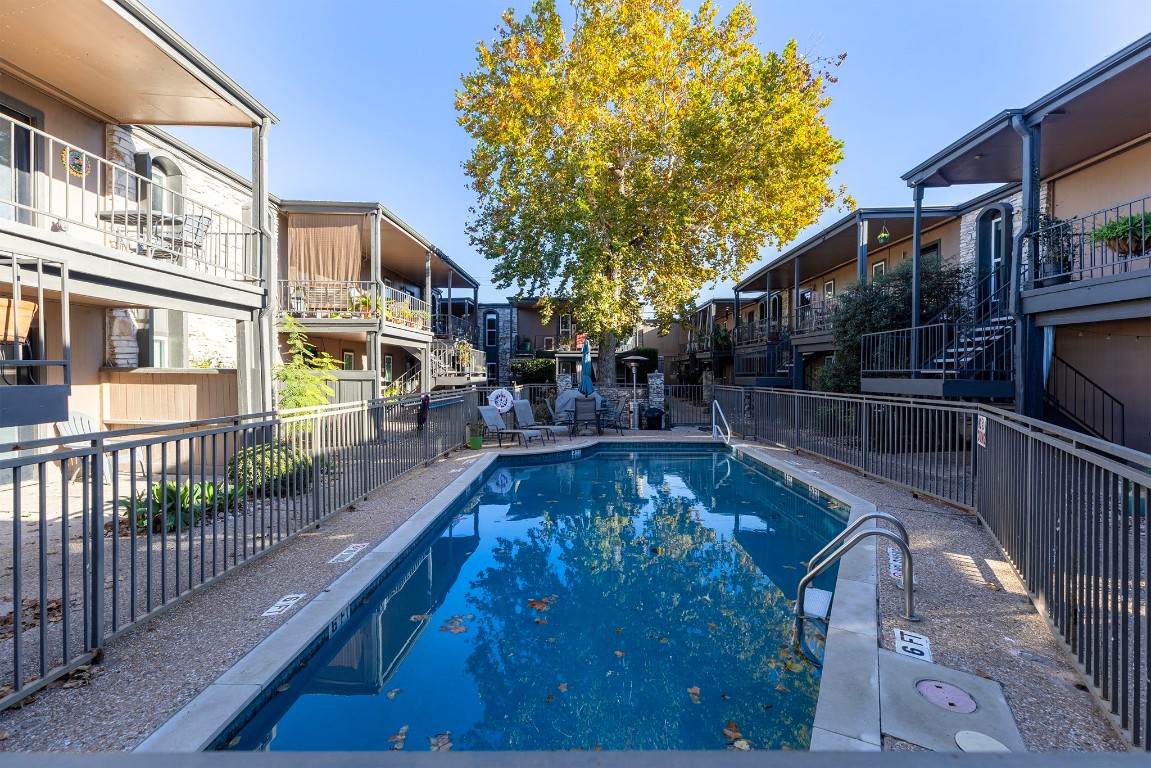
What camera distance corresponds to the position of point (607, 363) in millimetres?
19625

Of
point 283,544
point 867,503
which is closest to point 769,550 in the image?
point 867,503

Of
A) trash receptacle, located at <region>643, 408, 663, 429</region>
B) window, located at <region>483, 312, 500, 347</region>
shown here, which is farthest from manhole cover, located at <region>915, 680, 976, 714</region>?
window, located at <region>483, 312, 500, 347</region>

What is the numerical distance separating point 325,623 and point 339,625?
0.99 feet

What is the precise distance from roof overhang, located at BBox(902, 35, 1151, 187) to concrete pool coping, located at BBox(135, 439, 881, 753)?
727cm

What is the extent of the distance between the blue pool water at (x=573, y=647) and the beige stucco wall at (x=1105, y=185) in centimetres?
845

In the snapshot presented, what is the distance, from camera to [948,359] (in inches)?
449

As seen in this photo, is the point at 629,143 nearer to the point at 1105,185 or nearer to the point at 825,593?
the point at 1105,185

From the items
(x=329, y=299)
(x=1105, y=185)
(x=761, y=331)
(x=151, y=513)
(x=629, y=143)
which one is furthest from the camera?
(x=761, y=331)

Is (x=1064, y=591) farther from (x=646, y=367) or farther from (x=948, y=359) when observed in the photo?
(x=646, y=367)

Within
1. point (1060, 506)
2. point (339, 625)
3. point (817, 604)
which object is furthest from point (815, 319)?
point (339, 625)

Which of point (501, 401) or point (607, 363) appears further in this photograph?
point (607, 363)

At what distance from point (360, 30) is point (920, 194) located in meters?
15.2

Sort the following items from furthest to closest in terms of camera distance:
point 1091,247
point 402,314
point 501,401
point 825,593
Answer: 1. point 402,314
2. point 501,401
3. point 1091,247
4. point 825,593

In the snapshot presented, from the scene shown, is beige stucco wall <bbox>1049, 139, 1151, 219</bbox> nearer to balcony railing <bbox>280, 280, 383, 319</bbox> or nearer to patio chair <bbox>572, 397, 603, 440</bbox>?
patio chair <bbox>572, 397, 603, 440</bbox>
